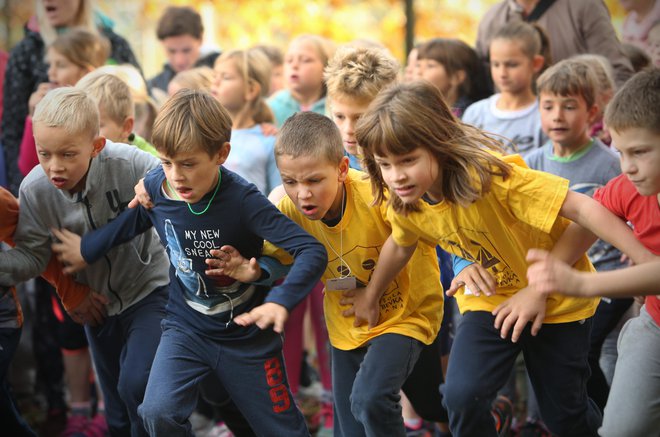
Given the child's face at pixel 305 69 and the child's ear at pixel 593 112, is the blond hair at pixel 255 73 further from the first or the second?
the child's ear at pixel 593 112

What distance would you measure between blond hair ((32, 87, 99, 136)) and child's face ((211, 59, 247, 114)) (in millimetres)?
1728

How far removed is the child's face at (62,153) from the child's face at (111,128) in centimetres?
54

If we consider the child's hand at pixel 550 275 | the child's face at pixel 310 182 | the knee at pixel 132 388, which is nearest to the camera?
the child's hand at pixel 550 275

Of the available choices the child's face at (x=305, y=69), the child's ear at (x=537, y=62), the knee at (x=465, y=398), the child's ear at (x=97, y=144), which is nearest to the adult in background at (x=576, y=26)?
the child's ear at (x=537, y=62)

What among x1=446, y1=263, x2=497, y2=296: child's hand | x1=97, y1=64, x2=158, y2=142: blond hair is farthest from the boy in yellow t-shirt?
x1=97, y1=64, x2=158, y2=142: blond hair

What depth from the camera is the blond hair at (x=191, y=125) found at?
3.54 metres

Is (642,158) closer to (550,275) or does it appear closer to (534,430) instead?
(550,275)

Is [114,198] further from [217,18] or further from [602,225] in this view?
[217,18]

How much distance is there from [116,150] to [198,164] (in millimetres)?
772

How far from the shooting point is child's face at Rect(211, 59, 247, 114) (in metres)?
5.73

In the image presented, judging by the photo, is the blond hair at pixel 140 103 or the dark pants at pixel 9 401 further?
the blond hair at pixel 140 103

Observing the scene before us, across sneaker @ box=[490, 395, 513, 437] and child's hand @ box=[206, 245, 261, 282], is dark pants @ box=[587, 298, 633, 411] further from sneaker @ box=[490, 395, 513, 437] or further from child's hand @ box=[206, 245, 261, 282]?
child's hand @ box=[206, 245, 261, 282]

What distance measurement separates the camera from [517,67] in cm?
532

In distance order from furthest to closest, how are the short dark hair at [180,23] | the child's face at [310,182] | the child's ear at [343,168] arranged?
1. the short dark hair at [180,23]
2. the child's ear at [343,168]
3. the child's face at [310,182]
